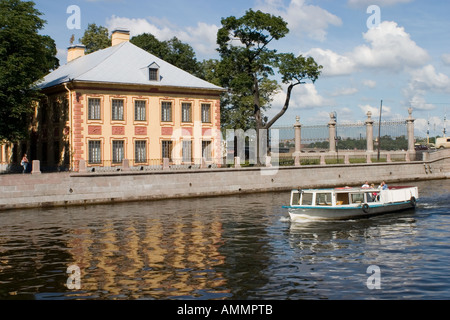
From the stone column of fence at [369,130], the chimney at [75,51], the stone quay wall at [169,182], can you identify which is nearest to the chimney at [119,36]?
the chimney at [75,51]

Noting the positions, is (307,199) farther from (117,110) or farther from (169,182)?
(117,110)

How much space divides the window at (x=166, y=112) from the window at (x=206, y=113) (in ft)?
11.8

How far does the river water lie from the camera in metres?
16.2

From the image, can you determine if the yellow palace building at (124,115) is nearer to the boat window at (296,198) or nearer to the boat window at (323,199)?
the boat window at (296,198)

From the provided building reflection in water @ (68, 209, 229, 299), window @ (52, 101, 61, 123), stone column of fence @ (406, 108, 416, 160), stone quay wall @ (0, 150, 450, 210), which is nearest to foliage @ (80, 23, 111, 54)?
window @ (52, 101, 61, 123)

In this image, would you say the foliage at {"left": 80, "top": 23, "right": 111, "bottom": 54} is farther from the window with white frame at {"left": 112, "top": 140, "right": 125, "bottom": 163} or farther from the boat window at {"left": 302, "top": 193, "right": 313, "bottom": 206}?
the boat window at {"left": 302, "top": 193, "right": 313, "bottom": 206}

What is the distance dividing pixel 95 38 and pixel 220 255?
55.5m

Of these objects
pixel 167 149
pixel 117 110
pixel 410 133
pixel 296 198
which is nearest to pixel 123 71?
pixel 117 110

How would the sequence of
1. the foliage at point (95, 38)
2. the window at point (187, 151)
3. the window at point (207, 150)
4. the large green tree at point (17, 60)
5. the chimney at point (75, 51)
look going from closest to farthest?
the large green tree at point (17, 60) < the window at point (187, 151) < the window at point (207, 150) < the chimney at point (75, 51) < the foliage at point (95, 38)

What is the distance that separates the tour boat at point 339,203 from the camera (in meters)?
29.7

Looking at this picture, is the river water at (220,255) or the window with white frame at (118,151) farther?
the window with white frame at (118,151)

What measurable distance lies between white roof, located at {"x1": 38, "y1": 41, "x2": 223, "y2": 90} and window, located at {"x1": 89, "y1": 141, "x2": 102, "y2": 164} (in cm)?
538

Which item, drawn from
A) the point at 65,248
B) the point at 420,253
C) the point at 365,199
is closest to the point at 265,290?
the point at 420,253

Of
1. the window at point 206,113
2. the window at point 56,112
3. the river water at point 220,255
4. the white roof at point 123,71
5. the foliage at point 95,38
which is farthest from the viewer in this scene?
the foliage at point 95,38
